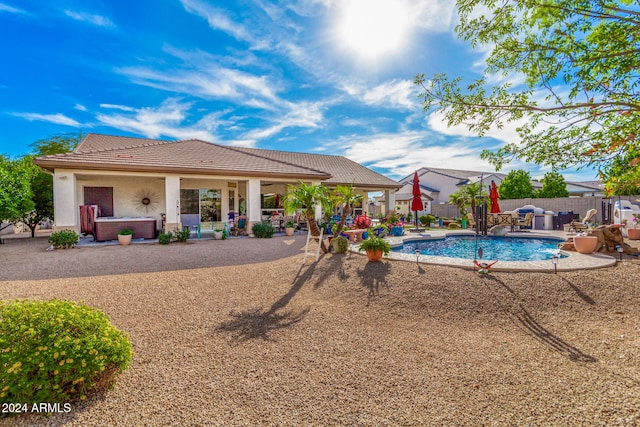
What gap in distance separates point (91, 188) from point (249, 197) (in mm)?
8184

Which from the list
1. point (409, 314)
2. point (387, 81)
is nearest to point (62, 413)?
point (409, 314)

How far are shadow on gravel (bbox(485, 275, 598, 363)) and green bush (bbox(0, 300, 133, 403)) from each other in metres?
5.14

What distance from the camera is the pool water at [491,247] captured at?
10023 mm

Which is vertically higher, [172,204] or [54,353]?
[172,204]

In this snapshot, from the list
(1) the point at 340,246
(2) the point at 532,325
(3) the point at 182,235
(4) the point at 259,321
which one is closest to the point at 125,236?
(3) the point at 182,235

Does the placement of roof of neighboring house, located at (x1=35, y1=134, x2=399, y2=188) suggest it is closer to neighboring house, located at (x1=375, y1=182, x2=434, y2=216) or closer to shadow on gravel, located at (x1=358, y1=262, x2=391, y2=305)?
shadow on gravel, located at (x1=358, y1=262, x2=391, y2=305)

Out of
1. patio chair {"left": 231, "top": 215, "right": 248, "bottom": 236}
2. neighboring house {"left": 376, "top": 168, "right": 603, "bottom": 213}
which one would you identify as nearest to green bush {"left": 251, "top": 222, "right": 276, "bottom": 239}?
patio chair {"left": 231, "top": 215, "right": 248, "bottom": 236}

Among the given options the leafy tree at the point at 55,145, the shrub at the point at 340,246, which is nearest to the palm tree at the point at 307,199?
the shrub at the point at 340,246

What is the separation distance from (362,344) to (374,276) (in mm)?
2779

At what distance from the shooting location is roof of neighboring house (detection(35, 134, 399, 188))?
12227 mm

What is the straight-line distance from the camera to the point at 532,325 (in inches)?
179

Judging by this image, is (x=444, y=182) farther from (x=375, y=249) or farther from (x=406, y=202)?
(x=375, y=249)

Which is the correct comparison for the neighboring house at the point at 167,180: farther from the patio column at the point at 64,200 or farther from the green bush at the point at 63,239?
the green bush at the point at 63,239

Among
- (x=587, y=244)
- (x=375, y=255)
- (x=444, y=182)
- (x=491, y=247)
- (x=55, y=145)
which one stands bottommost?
(x=491, y=247)
